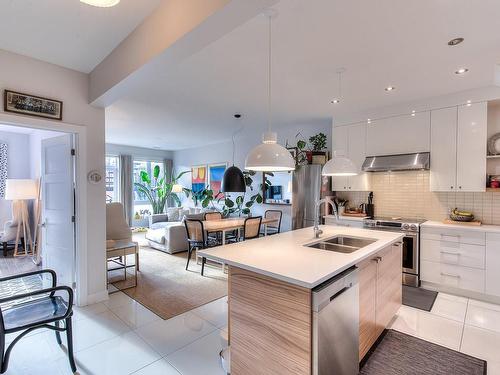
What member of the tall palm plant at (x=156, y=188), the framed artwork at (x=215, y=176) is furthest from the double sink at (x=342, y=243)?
the tall palm plant at (x=156, y=188)

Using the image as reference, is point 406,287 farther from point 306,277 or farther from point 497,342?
point 306,277

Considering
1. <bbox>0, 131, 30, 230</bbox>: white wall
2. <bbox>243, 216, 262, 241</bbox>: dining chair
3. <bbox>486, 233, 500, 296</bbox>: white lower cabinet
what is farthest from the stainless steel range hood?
<bbox>0, 131, 30, 230</bbox>: white wall

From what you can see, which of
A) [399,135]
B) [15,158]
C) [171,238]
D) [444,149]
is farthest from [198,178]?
[444,149]

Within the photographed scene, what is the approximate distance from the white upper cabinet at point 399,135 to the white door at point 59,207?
4352mm

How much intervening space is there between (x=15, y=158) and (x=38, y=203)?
1.61 m

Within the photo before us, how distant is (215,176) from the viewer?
26.4ft

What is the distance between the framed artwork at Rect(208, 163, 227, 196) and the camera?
7873 millimetres

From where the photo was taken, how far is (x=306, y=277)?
4.99ft

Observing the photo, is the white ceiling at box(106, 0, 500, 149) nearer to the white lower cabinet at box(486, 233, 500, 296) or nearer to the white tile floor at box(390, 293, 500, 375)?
the white lower cabinet at box(486, 233, 500, 296)

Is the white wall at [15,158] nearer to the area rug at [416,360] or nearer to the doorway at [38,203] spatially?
the doorway at [38,203]

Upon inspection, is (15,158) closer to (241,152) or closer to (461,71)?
(241,152)

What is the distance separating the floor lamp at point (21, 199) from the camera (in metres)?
5.21

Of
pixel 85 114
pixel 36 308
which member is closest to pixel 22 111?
pixel 85 114

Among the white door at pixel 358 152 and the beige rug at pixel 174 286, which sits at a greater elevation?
the white door at pixel 358 152
